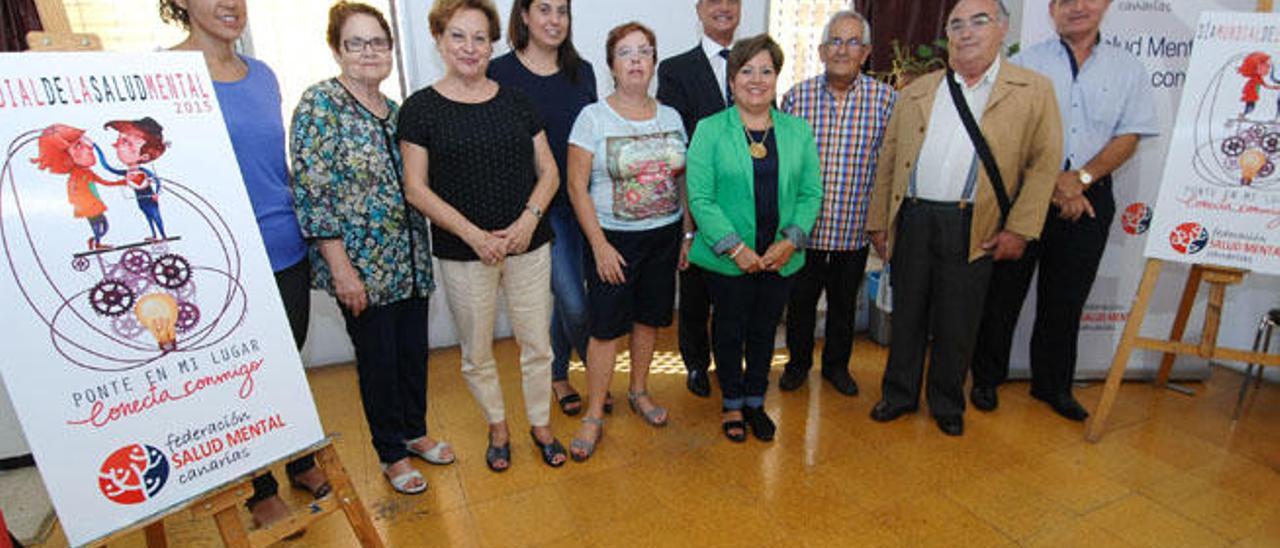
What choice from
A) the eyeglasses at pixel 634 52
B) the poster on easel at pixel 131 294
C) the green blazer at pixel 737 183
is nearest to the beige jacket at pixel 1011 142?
the green blazer at pixel 737 183

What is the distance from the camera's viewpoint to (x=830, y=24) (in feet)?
8.53

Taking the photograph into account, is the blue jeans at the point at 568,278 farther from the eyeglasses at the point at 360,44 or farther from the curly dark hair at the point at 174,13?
the curly dark hair at the point at 174,13

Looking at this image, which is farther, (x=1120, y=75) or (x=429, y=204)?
(x=1120, y=75)

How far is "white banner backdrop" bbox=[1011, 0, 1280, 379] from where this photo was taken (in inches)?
109

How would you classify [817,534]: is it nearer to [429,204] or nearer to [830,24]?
[429,204]

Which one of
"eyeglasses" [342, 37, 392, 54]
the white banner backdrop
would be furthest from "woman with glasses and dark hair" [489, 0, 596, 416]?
the white banner backdrop

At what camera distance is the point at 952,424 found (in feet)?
8.78

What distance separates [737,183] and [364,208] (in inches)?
45.3

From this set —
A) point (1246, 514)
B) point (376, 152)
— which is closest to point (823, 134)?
point (376, 152)

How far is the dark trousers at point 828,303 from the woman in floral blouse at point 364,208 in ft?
4.98

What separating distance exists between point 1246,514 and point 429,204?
2.68 metres

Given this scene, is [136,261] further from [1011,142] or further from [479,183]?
[1011,142]

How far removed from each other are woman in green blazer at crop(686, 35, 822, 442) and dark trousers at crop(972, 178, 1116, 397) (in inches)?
38.9

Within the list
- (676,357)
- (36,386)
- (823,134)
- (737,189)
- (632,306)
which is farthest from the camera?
(676,357)
